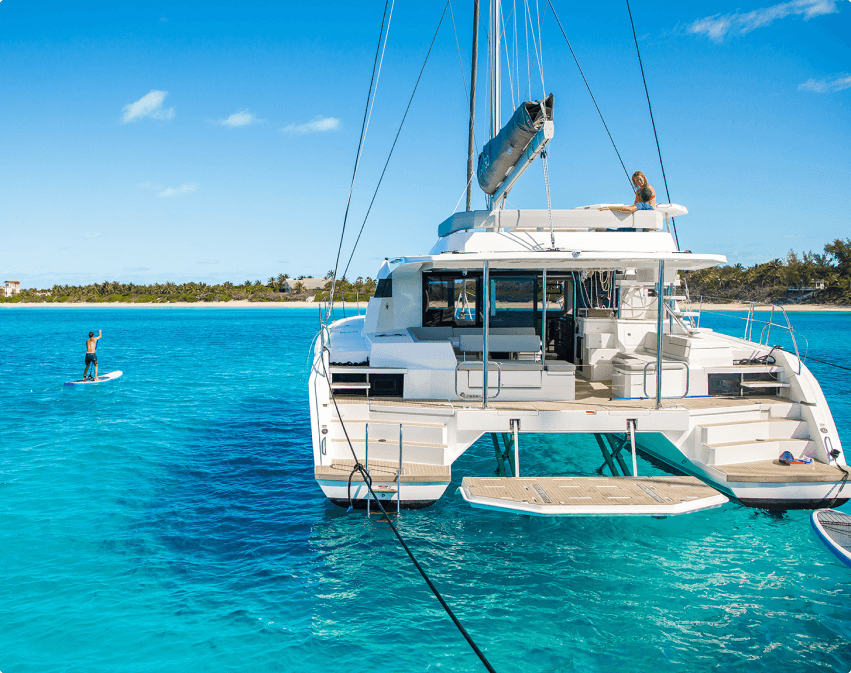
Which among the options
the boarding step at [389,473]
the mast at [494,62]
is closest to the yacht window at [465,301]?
the mast at [494,62]

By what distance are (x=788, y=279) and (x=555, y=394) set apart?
93.1 m

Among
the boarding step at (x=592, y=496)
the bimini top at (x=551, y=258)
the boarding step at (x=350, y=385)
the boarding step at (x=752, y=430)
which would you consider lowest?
the boarding step at (x=592, y=496)

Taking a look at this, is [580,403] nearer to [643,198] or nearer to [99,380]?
[643,198]

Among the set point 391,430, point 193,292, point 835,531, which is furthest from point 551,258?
point 193,292

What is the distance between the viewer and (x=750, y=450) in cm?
685

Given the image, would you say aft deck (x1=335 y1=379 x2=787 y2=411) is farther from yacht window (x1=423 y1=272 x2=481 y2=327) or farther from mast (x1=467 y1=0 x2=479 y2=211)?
mast (x1=467 y1=0 x2=479 y2=211)

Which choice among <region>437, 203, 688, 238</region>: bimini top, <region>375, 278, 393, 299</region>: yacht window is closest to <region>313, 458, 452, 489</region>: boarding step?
<region>375, 278, 393, 299</region>: yacht window

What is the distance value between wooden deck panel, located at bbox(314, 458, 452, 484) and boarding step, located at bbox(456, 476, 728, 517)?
783mm

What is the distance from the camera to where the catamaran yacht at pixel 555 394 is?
636 centimetres

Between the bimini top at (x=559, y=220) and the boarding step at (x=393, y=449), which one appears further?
the bimini top at (x=559, y=220)

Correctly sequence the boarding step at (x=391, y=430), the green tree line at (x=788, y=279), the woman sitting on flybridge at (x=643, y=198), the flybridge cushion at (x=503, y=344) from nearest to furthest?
the boarding step at (x=391, y=430), the flybridge cushion at (x=503, y=344), the woman sitting on flybridge at (x=643, y=198), the green tree line at (x=788, y=279)

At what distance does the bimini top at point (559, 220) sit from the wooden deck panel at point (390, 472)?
13.5ft

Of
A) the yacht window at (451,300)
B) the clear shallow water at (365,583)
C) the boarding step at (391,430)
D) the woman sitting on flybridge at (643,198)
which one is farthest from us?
the yacht window at (451,300)

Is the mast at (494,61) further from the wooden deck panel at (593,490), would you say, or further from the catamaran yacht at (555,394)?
the wooden deck panel at (593,490)
